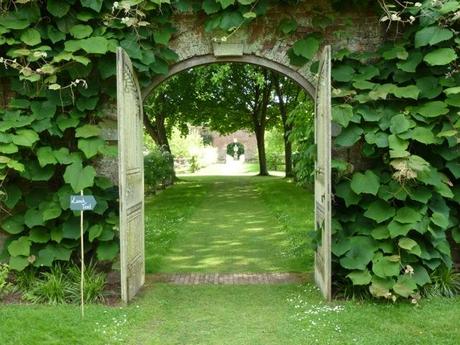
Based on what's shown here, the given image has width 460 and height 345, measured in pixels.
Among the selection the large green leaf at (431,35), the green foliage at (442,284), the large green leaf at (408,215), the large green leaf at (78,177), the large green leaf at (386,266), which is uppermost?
the large green leaf at (431,35)

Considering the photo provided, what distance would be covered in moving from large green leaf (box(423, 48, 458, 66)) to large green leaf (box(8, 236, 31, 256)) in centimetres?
447

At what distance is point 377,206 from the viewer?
5.26 m

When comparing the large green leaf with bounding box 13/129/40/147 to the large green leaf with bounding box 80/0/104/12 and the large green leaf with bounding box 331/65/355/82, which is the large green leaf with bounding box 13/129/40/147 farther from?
the large green leaf with bounding box 331/65/355/82

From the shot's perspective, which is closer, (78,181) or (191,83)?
(78,181)

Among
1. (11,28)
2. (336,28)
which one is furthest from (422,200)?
(11,28)

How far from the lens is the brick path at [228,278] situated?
610 centimetres

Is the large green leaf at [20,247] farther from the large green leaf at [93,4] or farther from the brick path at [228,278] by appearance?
the large green leaf at [93,4]

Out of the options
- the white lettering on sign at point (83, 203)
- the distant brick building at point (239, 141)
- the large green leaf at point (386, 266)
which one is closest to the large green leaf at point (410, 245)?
the large green leaf at point (386, 266)

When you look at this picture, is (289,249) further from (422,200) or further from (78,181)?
(78,181)

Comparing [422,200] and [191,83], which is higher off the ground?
[191,83]

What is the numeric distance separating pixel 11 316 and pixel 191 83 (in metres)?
15.8

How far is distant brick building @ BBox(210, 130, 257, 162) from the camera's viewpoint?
45475mm

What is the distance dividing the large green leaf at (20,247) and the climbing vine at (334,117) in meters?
0.01

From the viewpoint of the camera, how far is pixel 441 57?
16.6ft
